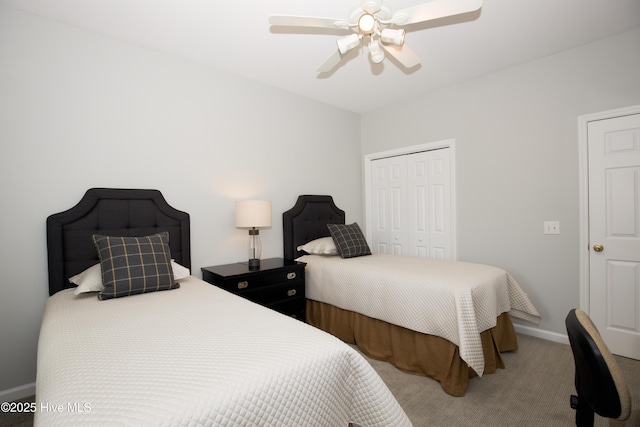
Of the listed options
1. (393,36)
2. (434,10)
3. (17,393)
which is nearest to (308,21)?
(393,36)

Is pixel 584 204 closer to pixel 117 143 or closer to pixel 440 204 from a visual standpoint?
pixel 440 204

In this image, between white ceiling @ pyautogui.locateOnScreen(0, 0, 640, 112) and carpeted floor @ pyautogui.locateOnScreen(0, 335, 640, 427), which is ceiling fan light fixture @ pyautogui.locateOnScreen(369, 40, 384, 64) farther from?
carpeted floor @ pyautogui.locateOnScreen(0, 335, 640, 427)

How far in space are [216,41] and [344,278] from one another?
226cm

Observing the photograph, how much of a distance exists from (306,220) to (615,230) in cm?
279

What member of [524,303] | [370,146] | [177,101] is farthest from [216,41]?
[524,303]

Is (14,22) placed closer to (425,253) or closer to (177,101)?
(177,101)

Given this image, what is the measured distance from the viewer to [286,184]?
3469mm

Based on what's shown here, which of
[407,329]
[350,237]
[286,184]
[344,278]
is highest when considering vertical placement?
[286,184]

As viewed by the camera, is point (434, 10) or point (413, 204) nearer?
point (434, 10)

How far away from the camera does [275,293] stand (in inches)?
110

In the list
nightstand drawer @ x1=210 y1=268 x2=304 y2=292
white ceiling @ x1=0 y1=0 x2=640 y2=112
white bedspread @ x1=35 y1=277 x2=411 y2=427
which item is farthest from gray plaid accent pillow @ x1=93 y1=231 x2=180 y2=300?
white ceiling @ x1=0 y1=0 x2=640 y2=112

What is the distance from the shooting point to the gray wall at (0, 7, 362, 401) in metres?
2.00

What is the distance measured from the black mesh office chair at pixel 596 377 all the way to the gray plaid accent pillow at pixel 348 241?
2213mm

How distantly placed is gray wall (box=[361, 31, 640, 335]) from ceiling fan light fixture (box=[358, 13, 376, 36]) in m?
2.03
